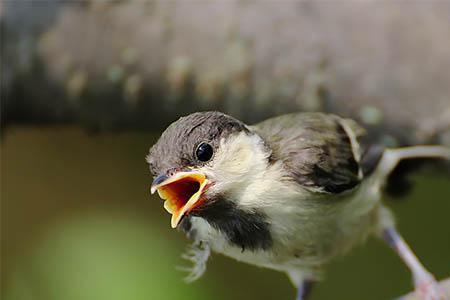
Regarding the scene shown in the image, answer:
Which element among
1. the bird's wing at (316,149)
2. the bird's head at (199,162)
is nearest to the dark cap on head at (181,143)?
the bird's head at (199,162)

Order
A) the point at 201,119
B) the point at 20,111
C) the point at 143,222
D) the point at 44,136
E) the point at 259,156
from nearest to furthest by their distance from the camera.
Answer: the point at 201,119
the point at 259,156
the point at 20,111
the point at 143,222
the point at 44,136

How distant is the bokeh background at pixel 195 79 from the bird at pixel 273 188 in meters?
0.26

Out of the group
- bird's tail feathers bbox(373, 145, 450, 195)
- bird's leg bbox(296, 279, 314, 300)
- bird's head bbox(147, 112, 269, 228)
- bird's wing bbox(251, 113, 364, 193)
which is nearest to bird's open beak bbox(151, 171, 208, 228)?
bird's head bbox(147, 112, 269, 228)

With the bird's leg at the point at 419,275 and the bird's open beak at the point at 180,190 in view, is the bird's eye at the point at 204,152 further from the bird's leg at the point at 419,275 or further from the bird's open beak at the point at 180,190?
the bird's leg at the point at 419,275

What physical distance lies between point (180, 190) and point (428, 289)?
62 cm

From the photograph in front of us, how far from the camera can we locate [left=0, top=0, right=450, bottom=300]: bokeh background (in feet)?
6.12

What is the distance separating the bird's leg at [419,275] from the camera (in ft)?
5.08

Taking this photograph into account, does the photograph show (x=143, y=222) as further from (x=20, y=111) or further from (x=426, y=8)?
(x=426, y=8)

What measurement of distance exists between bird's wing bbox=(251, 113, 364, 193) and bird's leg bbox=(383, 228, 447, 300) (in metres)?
0.24

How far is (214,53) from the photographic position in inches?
74.0

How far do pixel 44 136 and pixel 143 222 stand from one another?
0.40m

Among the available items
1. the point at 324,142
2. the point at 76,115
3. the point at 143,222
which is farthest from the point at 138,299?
the point at 324,142

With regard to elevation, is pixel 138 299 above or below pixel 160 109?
below

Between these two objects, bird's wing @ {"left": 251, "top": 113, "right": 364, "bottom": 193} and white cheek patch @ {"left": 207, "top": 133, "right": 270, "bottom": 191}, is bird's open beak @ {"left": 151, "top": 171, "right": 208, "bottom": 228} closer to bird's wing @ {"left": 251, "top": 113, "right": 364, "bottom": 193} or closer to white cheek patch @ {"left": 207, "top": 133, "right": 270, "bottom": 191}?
white cheek patch @ {"left": 207, "top": 133, "right": 270, "bottom": 191}
